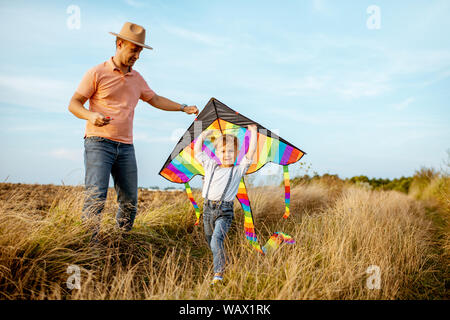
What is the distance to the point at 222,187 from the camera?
3176 millimetres

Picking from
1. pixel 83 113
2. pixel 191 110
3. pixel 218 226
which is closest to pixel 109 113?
pixel 83 113

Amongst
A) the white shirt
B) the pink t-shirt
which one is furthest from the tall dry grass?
the pink t-shirt

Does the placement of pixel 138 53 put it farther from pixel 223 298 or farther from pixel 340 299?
pixel 340 299

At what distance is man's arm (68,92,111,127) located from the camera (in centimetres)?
290

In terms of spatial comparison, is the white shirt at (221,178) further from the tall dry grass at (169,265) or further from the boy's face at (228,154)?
the tall dry grass at (169,265)

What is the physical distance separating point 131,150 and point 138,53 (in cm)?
100

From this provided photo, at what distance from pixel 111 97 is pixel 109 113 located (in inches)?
6.5

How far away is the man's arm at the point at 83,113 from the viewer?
114 inches

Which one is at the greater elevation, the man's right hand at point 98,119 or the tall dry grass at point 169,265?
the man's right hand at point 98,119

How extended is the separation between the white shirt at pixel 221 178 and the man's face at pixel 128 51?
1.18 m

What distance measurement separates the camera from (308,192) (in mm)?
7668

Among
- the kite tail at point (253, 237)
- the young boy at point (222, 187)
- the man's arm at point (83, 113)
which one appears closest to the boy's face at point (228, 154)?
the young boy at point (222, 187)
